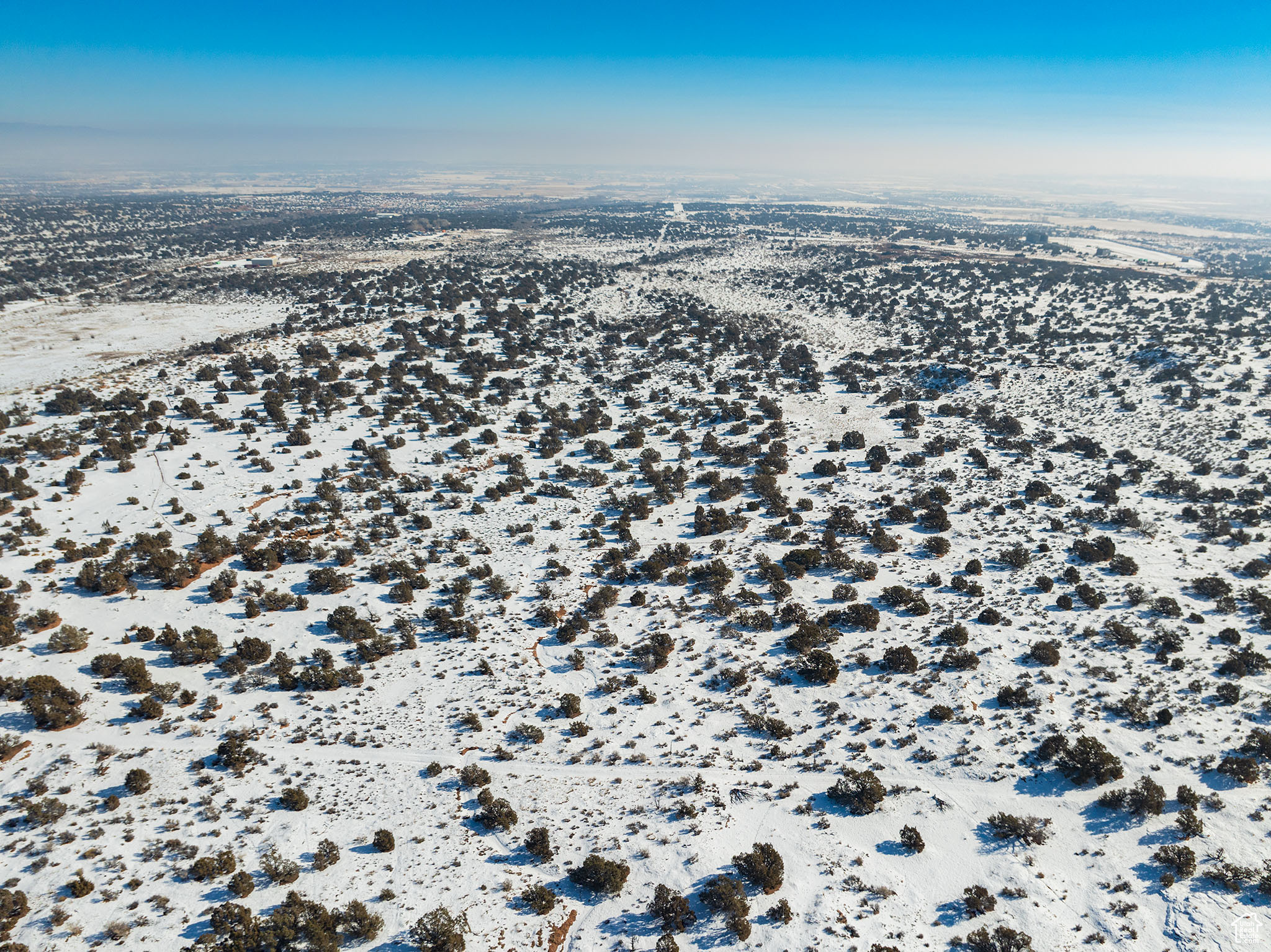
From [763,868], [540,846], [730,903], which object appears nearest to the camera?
[730,903]

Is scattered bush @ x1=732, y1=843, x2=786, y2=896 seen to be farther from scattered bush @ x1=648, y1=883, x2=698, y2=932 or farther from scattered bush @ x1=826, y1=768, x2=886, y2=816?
scattered bush @ x1=826, y1=768, x2=886, y2=816

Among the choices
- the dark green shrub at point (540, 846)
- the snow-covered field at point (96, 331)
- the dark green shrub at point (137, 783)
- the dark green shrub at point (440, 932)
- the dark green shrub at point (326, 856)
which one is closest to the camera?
the dark green shrub at point (440, 932)

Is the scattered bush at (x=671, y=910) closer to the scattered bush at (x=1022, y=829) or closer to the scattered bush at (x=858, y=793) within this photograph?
the scattered bush at (x=858, y=793)

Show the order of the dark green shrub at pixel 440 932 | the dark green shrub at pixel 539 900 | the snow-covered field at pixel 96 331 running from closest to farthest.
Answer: the dark green shrub at pixel 440 932
the dark green shrub at pixel 539 900
the snow-covered field at pixel 96 331

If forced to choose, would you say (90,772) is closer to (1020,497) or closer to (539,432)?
(539,432)

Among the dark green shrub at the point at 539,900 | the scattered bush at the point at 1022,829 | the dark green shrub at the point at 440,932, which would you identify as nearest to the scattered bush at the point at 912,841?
the scattered bush at the point at 1022,829

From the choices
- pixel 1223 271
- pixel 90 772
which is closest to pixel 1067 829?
pixel 90 772

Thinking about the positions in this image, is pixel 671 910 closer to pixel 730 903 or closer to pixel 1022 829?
pixel 730 903

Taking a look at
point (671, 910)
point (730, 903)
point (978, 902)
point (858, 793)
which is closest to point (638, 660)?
point (858, 793)
